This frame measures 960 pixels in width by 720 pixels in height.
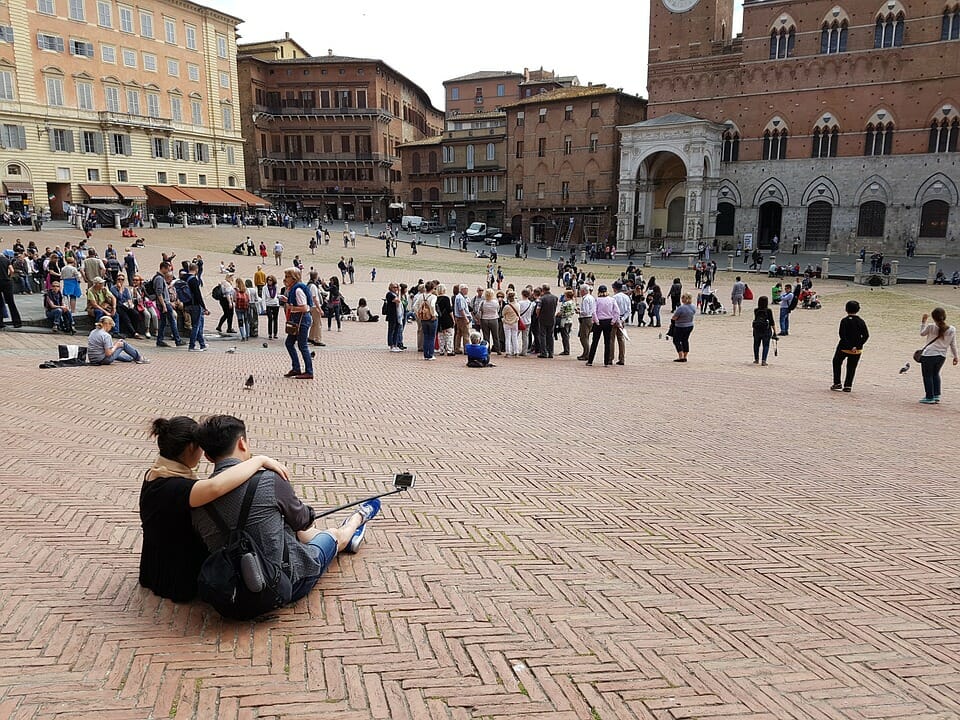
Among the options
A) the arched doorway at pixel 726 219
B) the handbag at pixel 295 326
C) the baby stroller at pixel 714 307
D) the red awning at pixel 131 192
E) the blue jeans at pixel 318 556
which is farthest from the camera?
the red awning at pixel 131 192

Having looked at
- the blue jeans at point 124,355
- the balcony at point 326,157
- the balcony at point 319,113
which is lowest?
the blue jeans at point 124,355

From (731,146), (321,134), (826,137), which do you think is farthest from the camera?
(321,134)

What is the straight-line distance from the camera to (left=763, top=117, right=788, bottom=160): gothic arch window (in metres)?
48.8

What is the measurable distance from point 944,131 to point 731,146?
13094mm

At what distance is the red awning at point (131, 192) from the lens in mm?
52062

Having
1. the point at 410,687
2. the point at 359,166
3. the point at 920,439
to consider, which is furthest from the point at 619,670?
the point at 359,166

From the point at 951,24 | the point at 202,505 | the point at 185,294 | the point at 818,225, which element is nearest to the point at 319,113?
the point at 818,225

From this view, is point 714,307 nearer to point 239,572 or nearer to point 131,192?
point 239,572

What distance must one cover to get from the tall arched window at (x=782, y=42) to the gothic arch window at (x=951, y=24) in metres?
8.63

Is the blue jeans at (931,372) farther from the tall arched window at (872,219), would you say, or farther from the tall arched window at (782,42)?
the tall arched window at (782,42)

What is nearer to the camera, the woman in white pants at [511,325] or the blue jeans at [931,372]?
the blue jeans at [931,372]

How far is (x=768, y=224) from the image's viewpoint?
50.8 m

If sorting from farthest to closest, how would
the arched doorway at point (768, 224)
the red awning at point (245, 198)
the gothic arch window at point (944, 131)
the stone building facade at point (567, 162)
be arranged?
the red awning at point (245, 198) < the stone building facade at point (567, 162) < the arched doorway at point (768, 224) < the gothic arch window at point (944, 131)

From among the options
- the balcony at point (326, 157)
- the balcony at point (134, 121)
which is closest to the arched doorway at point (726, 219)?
the balcony at point (326, 157)
